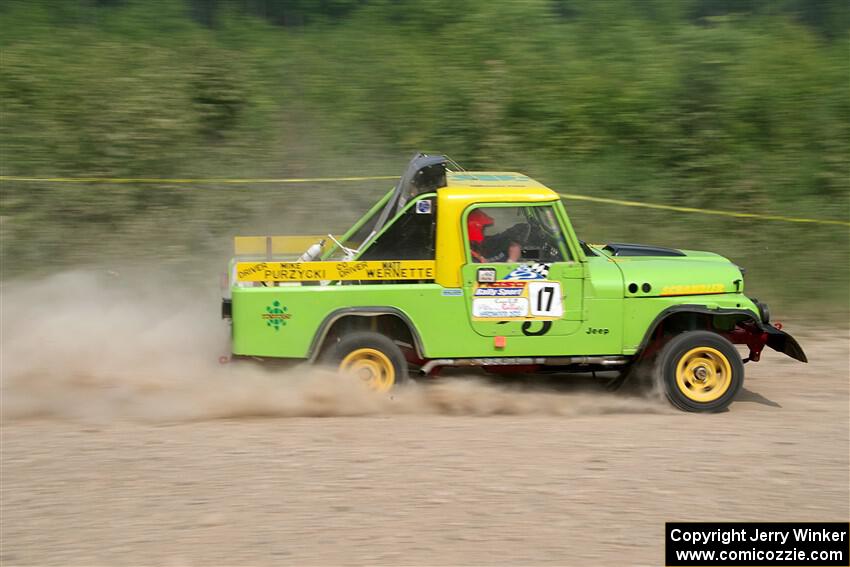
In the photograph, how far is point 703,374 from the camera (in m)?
7.83

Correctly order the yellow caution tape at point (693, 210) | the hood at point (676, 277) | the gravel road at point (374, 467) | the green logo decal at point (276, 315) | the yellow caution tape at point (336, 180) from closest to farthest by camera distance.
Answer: the gravel road at point (374, 467), the green logo decal at point (276, 315), the hood at point (676, 277), the yellow caution tape at point (693, 210), the yellow caution tape at point (336, 180)

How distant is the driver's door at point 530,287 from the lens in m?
7.61

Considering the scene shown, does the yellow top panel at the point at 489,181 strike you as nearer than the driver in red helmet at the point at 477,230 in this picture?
No

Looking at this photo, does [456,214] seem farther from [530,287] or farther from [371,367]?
[371,367]

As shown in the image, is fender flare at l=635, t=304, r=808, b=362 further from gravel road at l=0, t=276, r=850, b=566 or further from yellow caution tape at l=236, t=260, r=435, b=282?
yellow caution tape at l=236, t=260, r=435, b=282

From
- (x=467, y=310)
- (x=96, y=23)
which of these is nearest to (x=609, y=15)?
(x=96, y=23)

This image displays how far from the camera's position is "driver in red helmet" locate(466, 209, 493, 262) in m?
7.66

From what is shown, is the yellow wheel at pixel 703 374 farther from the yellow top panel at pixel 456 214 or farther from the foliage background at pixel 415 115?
the foliage background at pixel 415 115

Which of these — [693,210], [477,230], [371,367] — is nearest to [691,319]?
[477,230]

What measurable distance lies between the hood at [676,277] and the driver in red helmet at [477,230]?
3.87ft

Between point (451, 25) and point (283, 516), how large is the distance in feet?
40.2

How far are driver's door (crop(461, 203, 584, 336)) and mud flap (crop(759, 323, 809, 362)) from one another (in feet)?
5.35

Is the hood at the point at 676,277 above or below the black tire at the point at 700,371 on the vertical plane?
above

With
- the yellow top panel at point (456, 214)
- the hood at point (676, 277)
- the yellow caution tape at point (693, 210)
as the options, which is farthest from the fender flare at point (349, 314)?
the yellow caution tape at point (693, 210)
